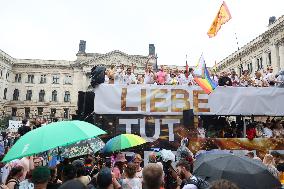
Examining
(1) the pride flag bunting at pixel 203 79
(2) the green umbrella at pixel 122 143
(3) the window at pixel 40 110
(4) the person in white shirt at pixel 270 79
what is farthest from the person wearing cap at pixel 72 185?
(3) the window at pixel 40 110

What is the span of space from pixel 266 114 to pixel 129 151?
203 inches

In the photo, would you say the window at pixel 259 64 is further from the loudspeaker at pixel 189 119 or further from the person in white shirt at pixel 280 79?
the loudspeaker at pixel 189 119

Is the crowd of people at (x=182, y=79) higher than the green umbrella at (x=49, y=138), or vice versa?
the crowd of people at (x=182, y=79)

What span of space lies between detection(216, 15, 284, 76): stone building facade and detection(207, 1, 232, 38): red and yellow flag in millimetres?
24569

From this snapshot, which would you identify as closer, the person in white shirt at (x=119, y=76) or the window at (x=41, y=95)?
the person in white shirt at (x=119, y=76)

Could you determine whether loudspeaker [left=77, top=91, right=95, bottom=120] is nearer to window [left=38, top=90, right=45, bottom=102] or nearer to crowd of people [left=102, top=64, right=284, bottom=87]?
crowd of people [left=102, top=64, right=284, bottom=87]

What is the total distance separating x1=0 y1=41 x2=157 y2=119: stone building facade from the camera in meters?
69.5

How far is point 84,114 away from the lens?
434 inches

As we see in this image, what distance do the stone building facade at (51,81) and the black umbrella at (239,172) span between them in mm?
65392

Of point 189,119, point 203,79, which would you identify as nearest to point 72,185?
point 189,119

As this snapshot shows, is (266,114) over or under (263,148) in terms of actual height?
over

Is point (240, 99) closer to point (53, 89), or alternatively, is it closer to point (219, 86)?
point (219, 86)

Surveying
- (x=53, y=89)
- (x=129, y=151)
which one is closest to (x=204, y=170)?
(x=129, y=151)

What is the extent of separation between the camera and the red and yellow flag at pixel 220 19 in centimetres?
1305
